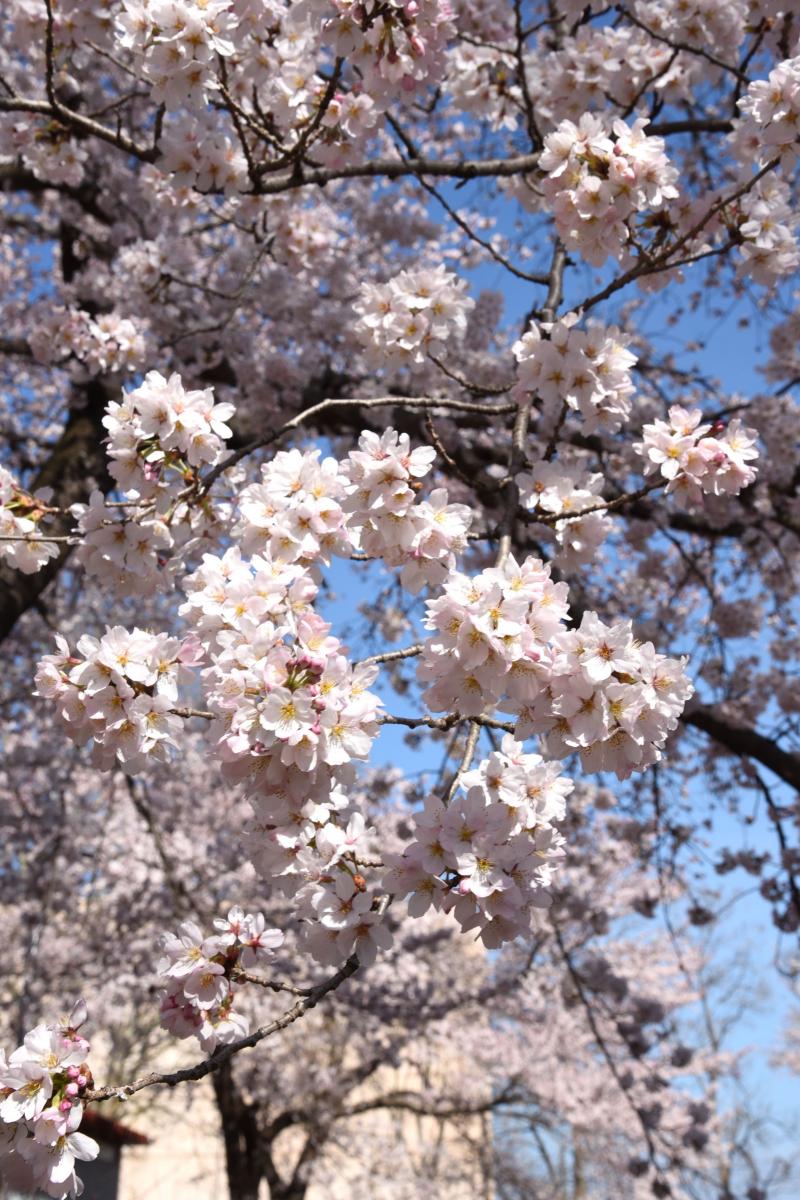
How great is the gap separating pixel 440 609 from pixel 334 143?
2229 millimetres

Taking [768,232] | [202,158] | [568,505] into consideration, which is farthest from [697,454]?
[202,158]

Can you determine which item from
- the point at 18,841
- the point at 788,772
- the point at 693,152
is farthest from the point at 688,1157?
the point at 693,152

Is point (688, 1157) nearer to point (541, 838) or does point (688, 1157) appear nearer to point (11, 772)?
point (11, 772)

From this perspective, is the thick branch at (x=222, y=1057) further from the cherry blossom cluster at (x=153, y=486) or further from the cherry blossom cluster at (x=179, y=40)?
the cherry blossom cluster at (x=179, y=40)

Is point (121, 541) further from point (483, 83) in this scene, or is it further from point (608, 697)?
point (483, 83)

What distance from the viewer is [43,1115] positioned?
142cm

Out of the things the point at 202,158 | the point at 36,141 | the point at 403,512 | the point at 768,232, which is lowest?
the point at 403,512

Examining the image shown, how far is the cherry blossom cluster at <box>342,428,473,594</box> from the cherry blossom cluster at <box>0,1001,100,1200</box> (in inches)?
38.5

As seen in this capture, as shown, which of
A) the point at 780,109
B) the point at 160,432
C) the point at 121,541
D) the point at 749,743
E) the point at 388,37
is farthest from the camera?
the point at 749,743

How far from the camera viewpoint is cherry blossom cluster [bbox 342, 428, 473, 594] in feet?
5.58

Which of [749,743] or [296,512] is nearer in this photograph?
[296,512]

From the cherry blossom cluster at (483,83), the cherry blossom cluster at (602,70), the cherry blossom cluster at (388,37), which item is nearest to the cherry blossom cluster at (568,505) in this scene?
the cherry blossom cluster at (388,37)

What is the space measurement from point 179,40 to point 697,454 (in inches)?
66.9

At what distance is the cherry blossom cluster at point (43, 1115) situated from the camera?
4.64ft
